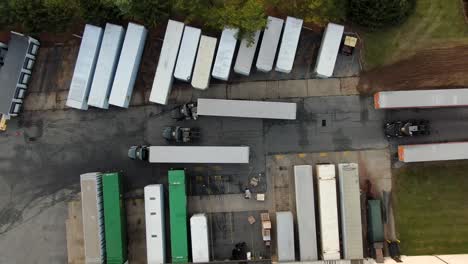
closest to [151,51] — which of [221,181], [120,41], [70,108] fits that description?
[120,41]

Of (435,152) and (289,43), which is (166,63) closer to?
(289,43)

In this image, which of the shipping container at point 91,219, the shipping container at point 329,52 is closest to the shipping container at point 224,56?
the shipping container at point 329,52

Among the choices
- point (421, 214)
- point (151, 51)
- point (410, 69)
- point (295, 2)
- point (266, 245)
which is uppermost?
point (295, 2)

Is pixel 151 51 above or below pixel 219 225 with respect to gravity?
above

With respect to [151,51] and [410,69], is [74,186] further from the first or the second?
[410,69]

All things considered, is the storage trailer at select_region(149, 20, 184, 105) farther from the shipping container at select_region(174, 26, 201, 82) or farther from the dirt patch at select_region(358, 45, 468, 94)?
the dirt patch at select_region(358, 45, 468, 94)

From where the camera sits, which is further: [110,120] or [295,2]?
[110,120]
